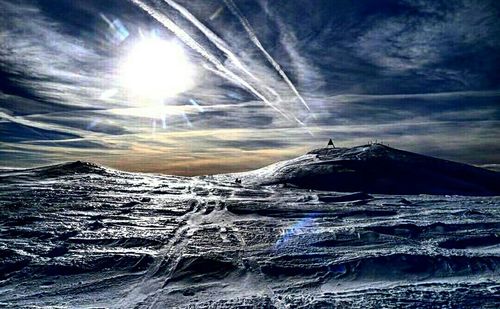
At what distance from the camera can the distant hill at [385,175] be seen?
8038 cm

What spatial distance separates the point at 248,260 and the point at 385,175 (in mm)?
73871

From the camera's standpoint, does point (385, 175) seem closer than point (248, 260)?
No

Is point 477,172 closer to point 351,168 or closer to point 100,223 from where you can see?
point 351,168

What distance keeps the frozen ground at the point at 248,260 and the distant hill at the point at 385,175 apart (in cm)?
4565

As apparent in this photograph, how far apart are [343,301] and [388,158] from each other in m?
89.7

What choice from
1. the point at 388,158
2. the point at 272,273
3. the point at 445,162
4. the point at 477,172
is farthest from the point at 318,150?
the point at 272,273

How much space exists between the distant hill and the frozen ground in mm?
45646

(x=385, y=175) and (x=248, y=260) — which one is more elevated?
(x=385, y=175)

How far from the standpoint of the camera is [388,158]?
98.4 m

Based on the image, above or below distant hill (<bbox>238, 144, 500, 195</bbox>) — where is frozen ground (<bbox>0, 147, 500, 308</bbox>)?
below

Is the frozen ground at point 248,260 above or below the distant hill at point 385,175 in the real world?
below

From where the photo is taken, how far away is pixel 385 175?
87.4 metres

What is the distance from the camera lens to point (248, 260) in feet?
65.2

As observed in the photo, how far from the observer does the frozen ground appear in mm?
14797
